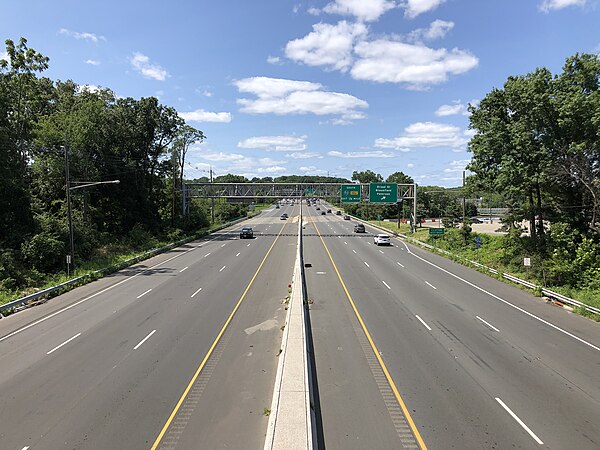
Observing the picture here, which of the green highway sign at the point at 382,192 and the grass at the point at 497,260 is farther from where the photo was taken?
the green highway sign at the point at 382,192

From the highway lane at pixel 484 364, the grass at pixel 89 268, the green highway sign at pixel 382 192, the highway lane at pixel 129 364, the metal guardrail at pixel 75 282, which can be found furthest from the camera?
the green highway sign at pixel 382 192

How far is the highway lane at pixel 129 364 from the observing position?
8594 millimetres

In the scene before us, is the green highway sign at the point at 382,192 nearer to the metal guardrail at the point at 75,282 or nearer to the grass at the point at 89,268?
the grass at the point at 89,268

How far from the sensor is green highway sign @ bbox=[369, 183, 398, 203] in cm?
5975

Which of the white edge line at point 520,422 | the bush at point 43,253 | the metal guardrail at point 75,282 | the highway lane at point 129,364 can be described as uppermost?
the bush at point 43,253

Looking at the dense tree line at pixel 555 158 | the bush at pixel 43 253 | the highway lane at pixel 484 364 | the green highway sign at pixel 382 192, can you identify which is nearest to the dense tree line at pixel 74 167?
the bush at pixel 43 253

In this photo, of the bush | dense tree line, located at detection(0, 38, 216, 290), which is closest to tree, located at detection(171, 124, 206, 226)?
dense tree line, located at detection(0, 38, 216, 290)

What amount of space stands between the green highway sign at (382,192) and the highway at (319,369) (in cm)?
3735

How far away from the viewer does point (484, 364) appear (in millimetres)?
12062

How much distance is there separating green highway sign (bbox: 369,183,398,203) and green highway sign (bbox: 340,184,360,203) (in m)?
2.14

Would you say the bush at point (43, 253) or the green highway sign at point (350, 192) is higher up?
the green highway sign at point (350, 192)

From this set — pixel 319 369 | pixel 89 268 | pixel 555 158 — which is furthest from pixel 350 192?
pixel 319 369

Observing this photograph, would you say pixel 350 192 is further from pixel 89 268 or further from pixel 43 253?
pixel 43 253

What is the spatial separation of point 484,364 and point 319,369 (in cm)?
509
